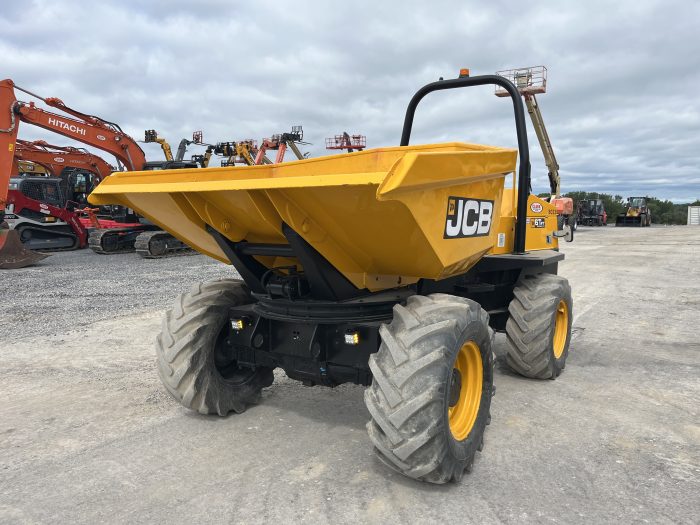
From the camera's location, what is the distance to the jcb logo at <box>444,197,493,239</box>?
2902 mm

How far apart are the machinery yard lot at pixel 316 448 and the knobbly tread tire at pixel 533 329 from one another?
16 cm

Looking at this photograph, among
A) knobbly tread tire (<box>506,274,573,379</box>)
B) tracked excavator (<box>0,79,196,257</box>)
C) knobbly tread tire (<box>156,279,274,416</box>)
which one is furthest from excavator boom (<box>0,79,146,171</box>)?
knobbly tread tire (<box>506,274,573,379</box>)

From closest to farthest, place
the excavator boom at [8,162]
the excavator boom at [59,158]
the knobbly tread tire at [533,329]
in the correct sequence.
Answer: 1. the knobbly tread tire at [533,329]
2. the excavator boom at [8,162]
3. the excavator boom at [59,158]

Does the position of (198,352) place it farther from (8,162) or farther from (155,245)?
(155,245)

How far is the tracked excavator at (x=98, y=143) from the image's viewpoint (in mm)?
12750

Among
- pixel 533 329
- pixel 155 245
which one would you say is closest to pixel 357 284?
pixel 533 329

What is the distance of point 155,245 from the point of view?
573 inches

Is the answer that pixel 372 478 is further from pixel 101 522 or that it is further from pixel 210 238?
pixel 210 238

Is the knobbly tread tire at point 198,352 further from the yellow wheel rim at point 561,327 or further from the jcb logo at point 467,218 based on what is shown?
the yellow wheel rim at point 561,327

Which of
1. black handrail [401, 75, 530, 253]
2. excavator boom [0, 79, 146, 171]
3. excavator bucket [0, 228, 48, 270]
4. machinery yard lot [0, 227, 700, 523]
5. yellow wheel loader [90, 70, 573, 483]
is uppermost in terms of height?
excavator boom [0, 79, 146, 171]

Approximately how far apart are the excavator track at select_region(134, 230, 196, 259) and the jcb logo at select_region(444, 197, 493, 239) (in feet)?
41.1

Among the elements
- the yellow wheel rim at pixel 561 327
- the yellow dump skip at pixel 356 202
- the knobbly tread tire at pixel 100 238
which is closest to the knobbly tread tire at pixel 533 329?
the yellow wheel rim at pixel 561 327

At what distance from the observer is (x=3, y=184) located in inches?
470

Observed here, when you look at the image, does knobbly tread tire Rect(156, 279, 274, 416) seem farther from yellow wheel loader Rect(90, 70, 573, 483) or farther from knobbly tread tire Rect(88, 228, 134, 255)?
knobbly tread tire Rect(88, 228, 134, 255)
